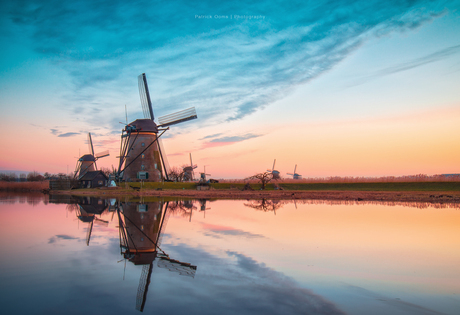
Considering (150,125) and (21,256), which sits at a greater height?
Answer: (150,125)

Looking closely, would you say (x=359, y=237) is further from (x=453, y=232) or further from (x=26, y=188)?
(x=26, y=188)

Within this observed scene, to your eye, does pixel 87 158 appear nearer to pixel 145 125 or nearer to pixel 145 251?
pixel 145 125

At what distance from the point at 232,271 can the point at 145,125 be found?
39.1 m

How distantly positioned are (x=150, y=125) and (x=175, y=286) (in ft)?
130

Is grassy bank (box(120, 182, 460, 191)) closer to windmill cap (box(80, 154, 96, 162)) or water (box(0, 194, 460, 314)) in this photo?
windmill cap (box(80, 154, 96, 162))

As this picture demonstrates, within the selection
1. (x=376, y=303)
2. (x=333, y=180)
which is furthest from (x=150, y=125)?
(x=376, y=303)

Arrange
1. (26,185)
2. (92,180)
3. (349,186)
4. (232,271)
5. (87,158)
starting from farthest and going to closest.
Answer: (87,158) → (26,185) → (92,180) → (349,186) → (232,271)

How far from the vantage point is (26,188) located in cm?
5894

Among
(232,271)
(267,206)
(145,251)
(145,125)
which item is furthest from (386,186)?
(232,271)

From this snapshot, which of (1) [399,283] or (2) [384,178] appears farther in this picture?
(2) [384,178]

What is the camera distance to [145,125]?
42750 millimetres

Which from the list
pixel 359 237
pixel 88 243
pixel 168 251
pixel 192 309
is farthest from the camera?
pixel 359 237

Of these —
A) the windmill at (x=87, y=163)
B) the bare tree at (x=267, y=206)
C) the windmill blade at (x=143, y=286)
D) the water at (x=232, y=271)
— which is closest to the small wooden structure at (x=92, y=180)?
the windmill at (x=87, y=163)

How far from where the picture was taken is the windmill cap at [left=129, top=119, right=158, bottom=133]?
42.5m
